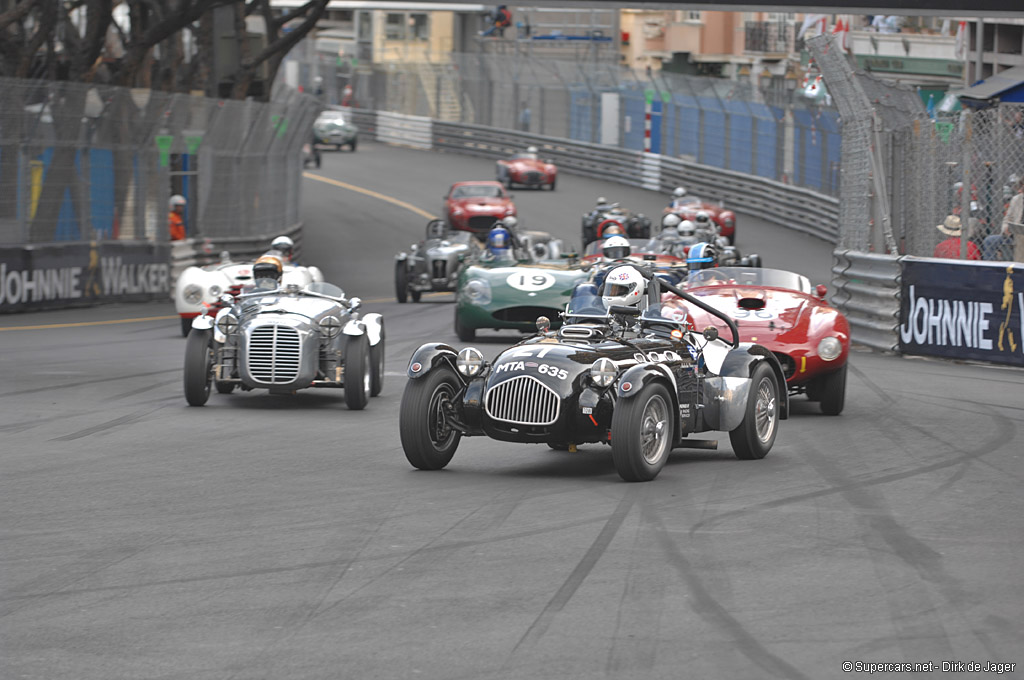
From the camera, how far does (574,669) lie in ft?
17.9

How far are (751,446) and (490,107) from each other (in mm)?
49845

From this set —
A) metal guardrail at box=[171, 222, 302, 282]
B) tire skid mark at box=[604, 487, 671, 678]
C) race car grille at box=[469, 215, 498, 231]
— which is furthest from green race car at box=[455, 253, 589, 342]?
race car grille at box=[469, 215, 498, 231]

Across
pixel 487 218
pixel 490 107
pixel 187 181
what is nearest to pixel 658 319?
pixel 187 181

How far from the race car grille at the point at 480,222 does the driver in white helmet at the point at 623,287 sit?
93.9 feet

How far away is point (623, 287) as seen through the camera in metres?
10.6

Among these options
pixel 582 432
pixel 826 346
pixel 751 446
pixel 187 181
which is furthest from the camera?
pixel 187 181

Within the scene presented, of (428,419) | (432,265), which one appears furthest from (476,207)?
(428,419)

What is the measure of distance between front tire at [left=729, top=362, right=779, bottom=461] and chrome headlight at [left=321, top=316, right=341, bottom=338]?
405cm

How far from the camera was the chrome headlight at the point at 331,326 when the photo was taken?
13.1 metres

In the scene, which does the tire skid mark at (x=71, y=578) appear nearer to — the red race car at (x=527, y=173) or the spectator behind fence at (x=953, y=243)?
the spectator behind fence at (x=953, y=243)

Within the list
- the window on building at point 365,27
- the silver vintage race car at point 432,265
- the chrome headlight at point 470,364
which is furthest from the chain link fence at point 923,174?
the window on building at point 365,27

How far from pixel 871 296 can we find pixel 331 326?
26.0 feet

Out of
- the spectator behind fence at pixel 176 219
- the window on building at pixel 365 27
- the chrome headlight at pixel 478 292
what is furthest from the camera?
the window on building at pixel 365 27

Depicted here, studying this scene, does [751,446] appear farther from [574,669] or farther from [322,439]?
[574,669]
